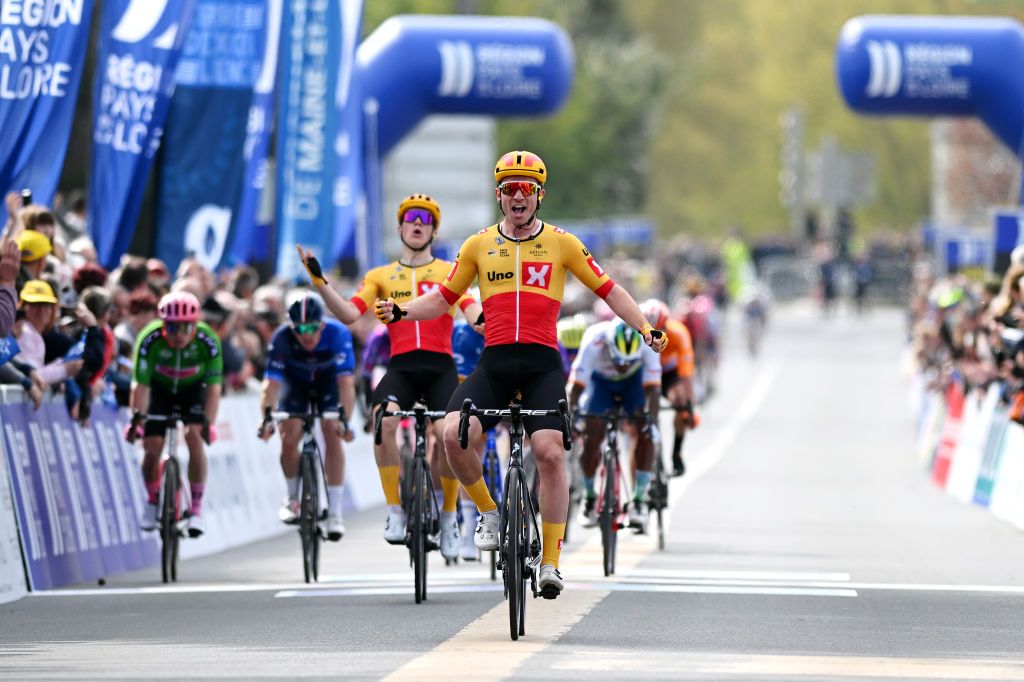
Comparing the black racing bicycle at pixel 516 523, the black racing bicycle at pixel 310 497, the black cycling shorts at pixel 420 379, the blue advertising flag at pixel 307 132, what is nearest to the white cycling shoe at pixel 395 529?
the black cycling shorts at pixel 420 379

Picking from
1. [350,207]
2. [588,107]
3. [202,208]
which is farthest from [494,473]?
[588,107]

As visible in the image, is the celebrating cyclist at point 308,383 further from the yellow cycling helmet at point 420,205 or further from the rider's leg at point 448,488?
the yellow cycling helmet at point 420,205

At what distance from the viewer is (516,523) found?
1191 centimetres

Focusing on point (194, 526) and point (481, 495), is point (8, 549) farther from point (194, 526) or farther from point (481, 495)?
point (481, 495)

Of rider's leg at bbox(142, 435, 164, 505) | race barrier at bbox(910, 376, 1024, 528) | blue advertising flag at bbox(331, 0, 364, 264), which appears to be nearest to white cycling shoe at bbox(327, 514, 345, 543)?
rider's leg at bbox(142, 435, 164, 505)

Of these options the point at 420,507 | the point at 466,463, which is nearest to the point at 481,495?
the point at 466,463

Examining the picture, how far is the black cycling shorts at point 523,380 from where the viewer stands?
486 inches

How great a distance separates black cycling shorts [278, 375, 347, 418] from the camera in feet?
53.0

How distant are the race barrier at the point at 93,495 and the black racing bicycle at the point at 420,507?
2.47 meters

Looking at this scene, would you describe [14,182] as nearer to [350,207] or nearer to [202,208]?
[202,208]

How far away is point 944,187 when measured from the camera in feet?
276

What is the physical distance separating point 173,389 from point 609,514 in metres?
2.87

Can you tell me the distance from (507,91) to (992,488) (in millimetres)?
10635

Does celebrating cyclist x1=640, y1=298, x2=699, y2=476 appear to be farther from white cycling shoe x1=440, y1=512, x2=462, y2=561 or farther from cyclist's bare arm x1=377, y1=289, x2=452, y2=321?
cyclist's bare arm x1=377, y1=289, x2=452, y2=321
